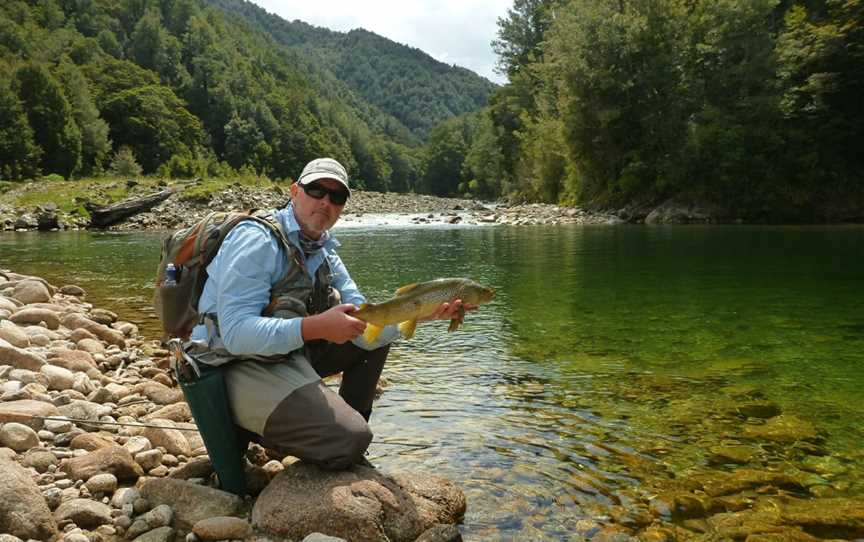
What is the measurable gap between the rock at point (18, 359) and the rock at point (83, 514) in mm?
3073

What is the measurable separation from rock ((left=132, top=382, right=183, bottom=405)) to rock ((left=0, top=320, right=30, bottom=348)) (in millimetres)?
1759

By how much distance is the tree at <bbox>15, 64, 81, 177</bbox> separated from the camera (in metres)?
66.6

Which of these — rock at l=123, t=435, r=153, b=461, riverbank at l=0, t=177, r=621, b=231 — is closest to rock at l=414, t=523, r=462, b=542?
rock at l=123, t=435, r=153, b=461

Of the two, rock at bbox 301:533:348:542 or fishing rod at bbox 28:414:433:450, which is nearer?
rock at bbox 301:533:348:542

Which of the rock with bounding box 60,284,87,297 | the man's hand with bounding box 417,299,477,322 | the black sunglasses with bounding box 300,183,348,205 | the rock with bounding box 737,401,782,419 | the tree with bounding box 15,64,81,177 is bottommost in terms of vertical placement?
the rock with bounding box 60,284,87,297

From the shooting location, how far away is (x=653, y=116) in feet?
137

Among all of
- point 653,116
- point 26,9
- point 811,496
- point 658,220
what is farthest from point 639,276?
point 26,9

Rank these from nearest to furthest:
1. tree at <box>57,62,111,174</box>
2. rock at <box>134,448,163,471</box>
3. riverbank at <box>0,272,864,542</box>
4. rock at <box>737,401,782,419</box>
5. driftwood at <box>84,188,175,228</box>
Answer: riverbank at <box>0,272,864,542</box> < rock at <box>134,448,163,471</box> < rock at <box>737,401,782,419</box> < driftwood at <box>84,188,175,228</box> < tree at <box>57,62,111,174</box>

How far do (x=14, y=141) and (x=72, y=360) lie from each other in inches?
2552

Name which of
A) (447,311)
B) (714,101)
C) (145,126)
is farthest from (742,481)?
(145,126)

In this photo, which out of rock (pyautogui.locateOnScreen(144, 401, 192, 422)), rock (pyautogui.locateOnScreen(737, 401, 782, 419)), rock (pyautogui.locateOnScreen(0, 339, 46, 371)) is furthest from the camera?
rock (pyautogui.locateOnScreen(0, 339, 46, 371))

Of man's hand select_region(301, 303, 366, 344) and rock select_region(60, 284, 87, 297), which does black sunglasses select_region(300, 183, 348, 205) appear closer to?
man's hand select_region(301, 303, 366, 344)

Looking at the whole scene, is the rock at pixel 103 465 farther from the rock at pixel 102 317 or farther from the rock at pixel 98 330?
the rock at pixel 102 317

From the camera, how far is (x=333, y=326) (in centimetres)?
350
